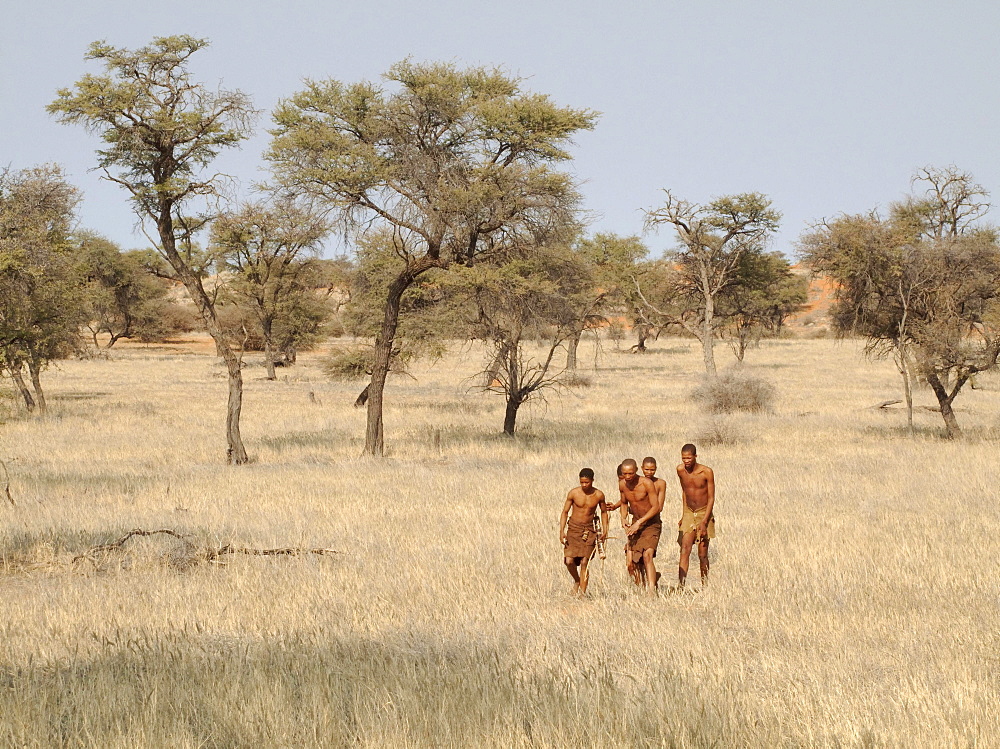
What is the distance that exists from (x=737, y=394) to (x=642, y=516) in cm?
2221

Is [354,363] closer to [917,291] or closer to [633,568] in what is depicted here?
[917,291]

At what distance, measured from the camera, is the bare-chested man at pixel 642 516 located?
8.88 m

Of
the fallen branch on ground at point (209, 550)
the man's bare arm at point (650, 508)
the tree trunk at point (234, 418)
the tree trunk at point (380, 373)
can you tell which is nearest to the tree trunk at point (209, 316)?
the tree trunk at point (234, 418)

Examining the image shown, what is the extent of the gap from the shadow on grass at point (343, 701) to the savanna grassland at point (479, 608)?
0.02 metres

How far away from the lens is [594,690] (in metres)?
5.68

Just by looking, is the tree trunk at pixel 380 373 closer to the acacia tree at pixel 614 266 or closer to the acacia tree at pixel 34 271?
the acacia tree at pixel 34 271

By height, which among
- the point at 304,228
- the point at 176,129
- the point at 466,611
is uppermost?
the point at 176,129

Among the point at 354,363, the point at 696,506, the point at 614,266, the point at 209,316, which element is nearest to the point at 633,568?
the point at 696,506

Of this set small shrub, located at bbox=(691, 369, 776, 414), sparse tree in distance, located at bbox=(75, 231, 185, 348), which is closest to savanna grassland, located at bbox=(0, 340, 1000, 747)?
small shrub, located at bbox=(691, 369, 776, 414)

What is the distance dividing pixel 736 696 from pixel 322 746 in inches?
99.4

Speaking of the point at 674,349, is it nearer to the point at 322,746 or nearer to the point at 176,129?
the point at 176,129

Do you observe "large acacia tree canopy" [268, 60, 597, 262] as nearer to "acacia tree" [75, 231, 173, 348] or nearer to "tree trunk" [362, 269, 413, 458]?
"tree trunk" [362, 269, 413, 458]

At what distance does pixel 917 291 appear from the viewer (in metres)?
21.9

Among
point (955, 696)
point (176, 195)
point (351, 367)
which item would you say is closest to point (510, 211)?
point (176, 195)
